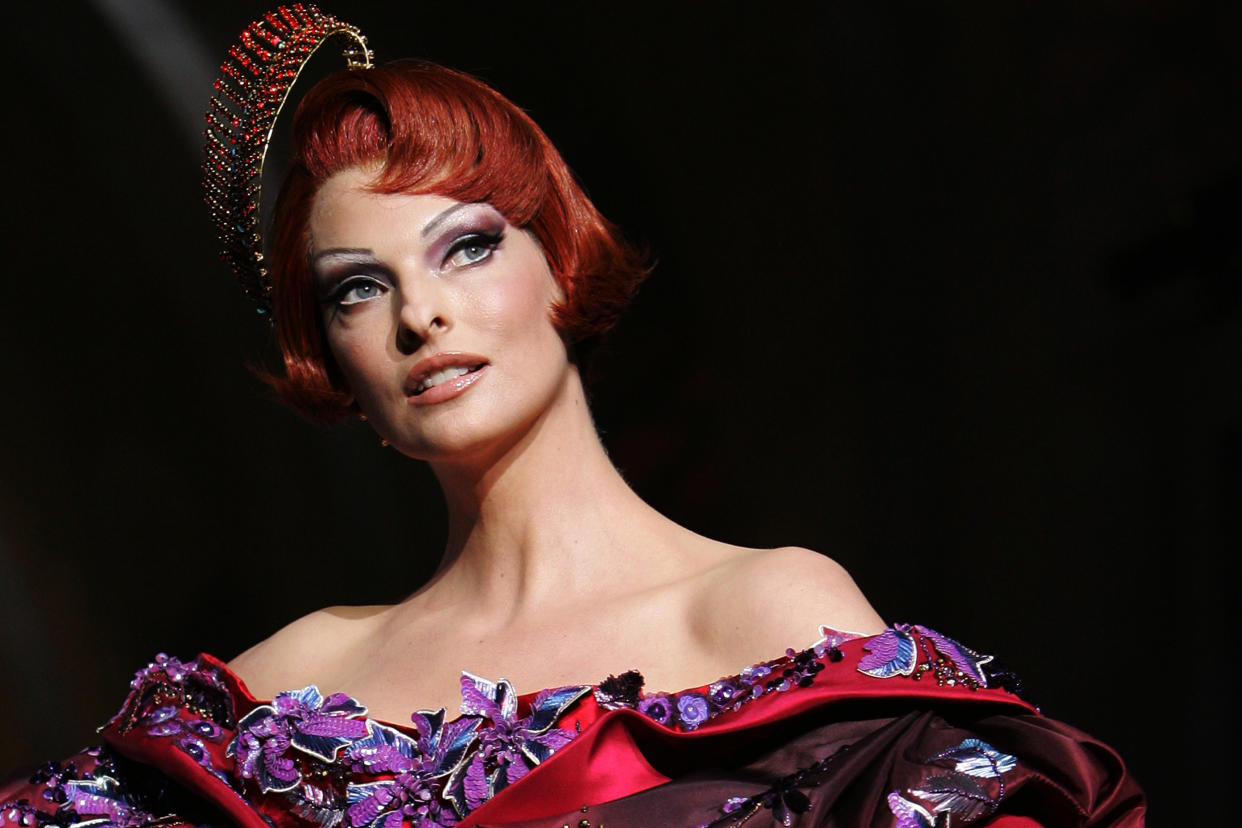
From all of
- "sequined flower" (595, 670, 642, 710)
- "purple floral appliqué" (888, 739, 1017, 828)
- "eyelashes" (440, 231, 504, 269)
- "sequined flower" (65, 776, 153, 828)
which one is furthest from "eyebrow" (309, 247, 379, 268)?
"purple floral appliqué" (888, 739, 1017, 828)

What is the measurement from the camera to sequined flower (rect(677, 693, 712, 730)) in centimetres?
175

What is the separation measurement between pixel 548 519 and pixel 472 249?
0.39 meters

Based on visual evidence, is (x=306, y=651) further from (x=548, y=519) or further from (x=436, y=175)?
(x=436, y=175)

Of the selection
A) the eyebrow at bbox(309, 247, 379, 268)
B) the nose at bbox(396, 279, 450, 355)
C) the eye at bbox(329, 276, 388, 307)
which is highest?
the eyebrow at bbox(309, 247, 379, 268)

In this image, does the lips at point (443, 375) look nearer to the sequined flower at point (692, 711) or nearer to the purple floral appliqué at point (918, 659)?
the sequined flower at point (692, 711)

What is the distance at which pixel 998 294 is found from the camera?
2.45m

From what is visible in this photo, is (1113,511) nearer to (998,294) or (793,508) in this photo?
(998,294)

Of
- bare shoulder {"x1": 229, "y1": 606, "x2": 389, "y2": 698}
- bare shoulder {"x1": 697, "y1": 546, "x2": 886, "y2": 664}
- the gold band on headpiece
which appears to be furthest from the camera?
the gold band on headpiece

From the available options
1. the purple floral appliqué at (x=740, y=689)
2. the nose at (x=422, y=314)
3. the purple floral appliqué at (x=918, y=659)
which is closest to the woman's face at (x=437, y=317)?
the nose at (x=422, y=314)

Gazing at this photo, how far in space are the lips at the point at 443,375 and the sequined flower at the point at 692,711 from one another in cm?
54

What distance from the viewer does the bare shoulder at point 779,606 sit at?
72.3 inches

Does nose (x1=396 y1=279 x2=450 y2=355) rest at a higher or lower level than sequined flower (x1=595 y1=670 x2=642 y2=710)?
higher

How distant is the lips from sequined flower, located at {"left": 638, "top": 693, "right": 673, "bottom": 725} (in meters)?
0.51

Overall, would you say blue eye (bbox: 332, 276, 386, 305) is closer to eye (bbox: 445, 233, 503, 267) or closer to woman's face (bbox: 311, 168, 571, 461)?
woman's face (bbox: 311, 168, 571, 461)
